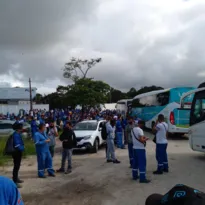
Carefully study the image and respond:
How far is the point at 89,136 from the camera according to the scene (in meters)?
11.9

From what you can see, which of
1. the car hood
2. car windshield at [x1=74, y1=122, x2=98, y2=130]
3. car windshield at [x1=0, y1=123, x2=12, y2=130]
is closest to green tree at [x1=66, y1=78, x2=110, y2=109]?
car windshield at [x1=0, y1=123, x2=12, y2=130]

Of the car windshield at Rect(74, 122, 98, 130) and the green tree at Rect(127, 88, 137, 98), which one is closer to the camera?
the car windshield at Rect(74, 122, 98, 130)

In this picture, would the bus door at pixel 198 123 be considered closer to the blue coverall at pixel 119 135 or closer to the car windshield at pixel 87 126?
the blue coverall at pixel 119 135

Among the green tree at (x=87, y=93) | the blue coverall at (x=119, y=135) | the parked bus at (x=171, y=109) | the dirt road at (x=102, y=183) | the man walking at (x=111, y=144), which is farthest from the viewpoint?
the green tree at (x=87, y=93)

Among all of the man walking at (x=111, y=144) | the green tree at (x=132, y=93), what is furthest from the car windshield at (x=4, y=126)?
the green tree at (x=132, y=93)

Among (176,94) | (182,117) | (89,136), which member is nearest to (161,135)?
(89,136)

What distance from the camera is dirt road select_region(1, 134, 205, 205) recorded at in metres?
5.66

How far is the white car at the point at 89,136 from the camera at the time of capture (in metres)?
11.7

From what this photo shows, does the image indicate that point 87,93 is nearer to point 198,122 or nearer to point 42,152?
point 198,122

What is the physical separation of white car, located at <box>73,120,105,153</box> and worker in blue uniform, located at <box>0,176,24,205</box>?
32.9ft

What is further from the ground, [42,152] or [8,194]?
[8,194]

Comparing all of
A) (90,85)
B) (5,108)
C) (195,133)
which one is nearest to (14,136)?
(195,133)

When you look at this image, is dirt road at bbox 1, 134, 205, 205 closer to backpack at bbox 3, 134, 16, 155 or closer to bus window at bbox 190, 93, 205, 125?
backpack at bbox 3, 134, 16, 155

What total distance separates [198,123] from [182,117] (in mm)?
7172
